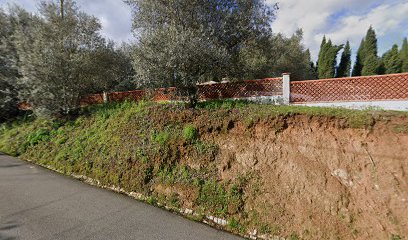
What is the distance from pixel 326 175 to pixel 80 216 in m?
5.47

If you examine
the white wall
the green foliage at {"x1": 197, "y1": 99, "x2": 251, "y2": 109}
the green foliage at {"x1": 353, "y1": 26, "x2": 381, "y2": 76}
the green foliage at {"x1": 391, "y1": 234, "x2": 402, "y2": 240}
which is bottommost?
the green foliage at {"x1": 391, "y1": 234, "x2": 402, "y2": 240}

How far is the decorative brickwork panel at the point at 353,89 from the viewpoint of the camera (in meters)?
6.11

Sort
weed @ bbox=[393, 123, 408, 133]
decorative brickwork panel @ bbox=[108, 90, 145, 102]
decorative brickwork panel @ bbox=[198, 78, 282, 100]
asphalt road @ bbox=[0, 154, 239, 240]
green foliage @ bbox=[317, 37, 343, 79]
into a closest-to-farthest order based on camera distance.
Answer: asphalt road @ bbox=[0, 154, 239, 240] < weed @ bbox=[393, 123, 408, 133] < decorative brickwork panel @ bbox=[198, 78, 282, 100] < decorative brickwork panel @ bbox=[108, 90, 145, 102] < green foliage @ bbox=[317, 37, 343, 79]

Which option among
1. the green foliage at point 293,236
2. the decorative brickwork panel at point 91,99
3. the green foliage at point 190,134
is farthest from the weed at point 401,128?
the decorative brickwork panel at point 91,99

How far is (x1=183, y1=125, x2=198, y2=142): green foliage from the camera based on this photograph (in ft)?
21.0

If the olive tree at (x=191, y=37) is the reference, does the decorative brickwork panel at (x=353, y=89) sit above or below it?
below

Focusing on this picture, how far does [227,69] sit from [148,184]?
482cm

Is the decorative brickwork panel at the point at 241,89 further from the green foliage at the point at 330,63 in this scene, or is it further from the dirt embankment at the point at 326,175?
the green foliage at the point at 330,63

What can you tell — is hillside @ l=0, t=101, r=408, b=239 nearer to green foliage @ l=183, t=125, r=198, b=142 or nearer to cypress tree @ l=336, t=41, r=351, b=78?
green foliage @ l=183, t=125, r=198, b=142

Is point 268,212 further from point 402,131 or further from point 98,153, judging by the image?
point 98,153

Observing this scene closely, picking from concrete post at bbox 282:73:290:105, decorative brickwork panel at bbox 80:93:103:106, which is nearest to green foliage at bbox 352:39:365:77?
concrete post at bbox 282:73:290:105

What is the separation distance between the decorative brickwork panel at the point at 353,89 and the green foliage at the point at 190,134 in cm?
384

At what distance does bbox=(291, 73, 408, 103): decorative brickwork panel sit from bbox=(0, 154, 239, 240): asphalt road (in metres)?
5.49

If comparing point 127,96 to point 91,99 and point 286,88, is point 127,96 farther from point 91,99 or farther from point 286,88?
point 286,88
